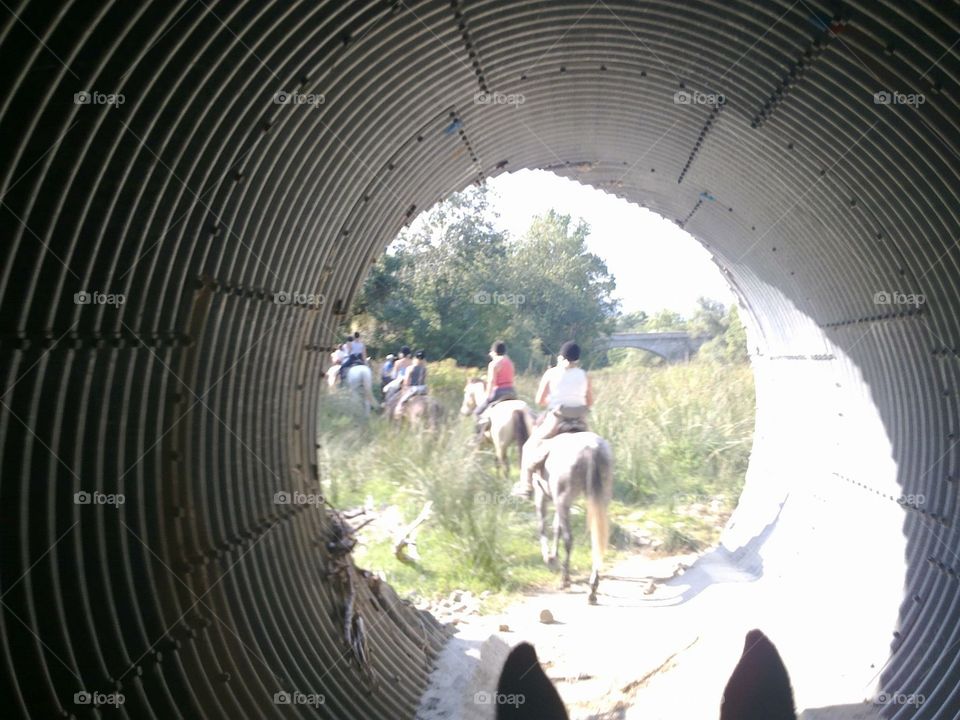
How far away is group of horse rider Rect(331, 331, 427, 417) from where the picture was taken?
1699 centimetres

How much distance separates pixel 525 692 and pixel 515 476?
8.01m

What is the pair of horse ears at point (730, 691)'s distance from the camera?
667cm

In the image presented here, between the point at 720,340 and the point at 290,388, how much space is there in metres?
31.6

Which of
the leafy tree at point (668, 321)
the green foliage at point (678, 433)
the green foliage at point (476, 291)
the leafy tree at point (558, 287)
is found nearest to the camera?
the green foliage at point (678, 433)

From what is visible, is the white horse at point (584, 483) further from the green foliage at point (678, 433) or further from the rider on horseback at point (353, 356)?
the rider on horseback at point (353, 356)

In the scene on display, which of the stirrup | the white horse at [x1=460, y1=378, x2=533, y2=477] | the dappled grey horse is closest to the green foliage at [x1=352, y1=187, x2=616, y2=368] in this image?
the white horse at [x1=460, y1=378, x2=533, y2=477]

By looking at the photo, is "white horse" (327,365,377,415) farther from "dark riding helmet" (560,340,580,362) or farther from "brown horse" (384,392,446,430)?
"dark riding helmet" (560,340,580,362)

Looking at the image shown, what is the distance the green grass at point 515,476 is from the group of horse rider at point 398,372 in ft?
1.89

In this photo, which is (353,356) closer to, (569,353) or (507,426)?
(507,426)

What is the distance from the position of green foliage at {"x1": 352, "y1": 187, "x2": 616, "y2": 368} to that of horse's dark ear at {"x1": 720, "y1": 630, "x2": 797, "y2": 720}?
57.5 feet

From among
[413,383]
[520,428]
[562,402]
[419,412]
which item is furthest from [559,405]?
[413,383]

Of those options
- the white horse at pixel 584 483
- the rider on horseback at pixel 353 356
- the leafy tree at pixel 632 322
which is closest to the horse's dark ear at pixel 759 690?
the white horse at pixel 584 483

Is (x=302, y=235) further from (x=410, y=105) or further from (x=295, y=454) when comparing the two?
(x=295, y=454)

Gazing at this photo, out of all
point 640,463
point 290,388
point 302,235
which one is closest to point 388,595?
point 290,388
